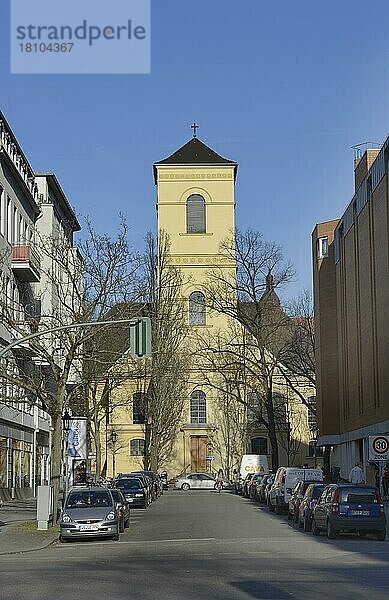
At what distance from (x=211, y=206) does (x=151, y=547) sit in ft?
220

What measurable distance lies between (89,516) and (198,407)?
62.1 m

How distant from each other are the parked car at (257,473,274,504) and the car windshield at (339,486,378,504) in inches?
934

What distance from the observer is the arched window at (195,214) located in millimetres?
91438

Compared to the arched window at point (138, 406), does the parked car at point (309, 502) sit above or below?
below

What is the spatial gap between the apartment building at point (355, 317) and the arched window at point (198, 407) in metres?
11.7

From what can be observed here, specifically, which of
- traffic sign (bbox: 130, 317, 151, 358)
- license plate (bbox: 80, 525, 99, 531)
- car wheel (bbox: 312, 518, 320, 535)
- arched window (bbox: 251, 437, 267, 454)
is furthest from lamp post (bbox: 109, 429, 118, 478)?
traffic sign (bbox: 130, 317, 151, 358)

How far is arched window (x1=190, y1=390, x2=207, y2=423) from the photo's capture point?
91.0m

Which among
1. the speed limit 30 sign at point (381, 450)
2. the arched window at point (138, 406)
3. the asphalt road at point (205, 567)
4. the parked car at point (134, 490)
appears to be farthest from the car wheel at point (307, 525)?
the arched window at point (138, 406)

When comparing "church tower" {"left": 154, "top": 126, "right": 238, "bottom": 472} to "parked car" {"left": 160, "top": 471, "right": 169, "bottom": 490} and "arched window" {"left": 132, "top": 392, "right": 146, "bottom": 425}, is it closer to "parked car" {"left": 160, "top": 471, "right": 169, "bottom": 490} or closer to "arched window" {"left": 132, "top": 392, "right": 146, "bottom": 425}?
"arched window" {"left": 132, "top": 392, "right": 146, "bottom": 425}

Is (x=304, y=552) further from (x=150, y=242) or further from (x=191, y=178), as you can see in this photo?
(x=191, y=178)

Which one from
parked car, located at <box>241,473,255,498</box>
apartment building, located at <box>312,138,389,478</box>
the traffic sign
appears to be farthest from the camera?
parked car, located at <box>241,473,255,498</box>

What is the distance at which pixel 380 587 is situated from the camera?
1620cm

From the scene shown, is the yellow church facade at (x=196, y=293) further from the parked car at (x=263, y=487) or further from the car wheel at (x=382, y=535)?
the car wheel at (x=382, y=535)

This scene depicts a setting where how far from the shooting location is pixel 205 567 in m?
19.9
